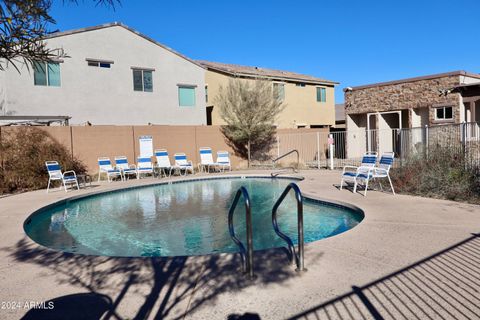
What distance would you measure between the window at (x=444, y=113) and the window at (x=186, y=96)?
44.7 feet

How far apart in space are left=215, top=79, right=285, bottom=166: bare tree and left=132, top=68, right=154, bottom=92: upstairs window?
189 inches

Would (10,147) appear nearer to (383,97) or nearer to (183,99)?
(183,99)

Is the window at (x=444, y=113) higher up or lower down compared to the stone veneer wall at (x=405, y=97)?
lower down

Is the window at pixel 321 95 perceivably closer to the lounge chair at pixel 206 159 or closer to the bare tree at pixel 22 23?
the lounge chair at pixel 206 159

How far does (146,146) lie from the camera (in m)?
17.6

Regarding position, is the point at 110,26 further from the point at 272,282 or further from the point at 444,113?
the point at 272,282

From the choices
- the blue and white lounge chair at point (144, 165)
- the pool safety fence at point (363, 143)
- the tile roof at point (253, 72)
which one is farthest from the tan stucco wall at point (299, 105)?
the blue and white lounge chair at point (144, 165)

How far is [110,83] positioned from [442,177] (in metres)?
17.0

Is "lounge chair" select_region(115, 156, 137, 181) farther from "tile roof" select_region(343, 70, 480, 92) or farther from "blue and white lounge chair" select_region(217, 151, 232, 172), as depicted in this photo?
"tile roof" select_region(343, 70, 480, 92)

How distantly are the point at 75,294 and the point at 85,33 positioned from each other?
60.6ft

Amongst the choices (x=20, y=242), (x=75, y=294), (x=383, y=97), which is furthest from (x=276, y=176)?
(x=75, y=294)

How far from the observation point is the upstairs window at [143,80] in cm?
2103

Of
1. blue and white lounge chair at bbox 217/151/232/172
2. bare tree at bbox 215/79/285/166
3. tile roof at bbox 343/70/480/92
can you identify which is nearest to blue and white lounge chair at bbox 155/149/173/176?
blue and white lounge chair at bbox 217/151/232/172

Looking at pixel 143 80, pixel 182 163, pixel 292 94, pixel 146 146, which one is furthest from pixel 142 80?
pixel 292 94
